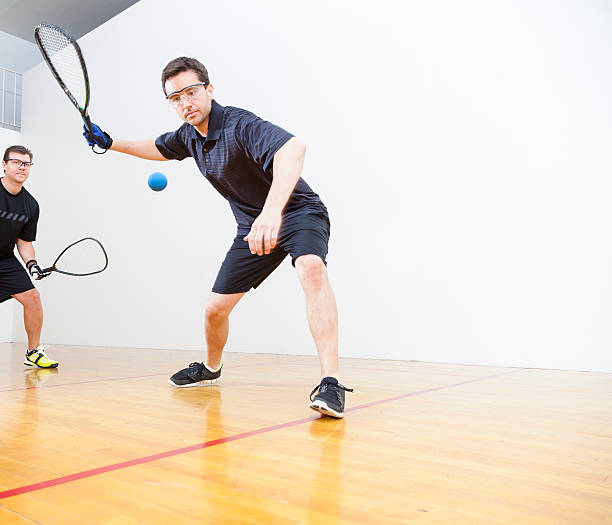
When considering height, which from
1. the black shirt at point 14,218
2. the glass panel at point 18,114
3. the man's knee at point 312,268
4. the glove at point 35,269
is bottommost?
the man's knee at point 312,268

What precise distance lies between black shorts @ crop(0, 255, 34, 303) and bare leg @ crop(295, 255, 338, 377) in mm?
1867

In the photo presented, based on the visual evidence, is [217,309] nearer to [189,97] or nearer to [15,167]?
[189,97]

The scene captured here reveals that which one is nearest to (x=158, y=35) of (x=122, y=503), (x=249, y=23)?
(x=249, y=23)

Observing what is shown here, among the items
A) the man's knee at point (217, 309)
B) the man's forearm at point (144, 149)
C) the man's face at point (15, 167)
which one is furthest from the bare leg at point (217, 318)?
the man's face at point (15, 167)

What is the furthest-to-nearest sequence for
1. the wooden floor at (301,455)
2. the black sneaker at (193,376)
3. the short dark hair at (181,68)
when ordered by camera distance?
the black sneaker at (193,376) → the short dark hair at (181,68) → the wooden floor at (301,455)

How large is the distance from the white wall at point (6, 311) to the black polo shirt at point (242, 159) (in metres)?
4.44

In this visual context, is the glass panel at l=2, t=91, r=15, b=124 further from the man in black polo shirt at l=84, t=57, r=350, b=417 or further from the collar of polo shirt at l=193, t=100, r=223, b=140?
the collar of polo shirt at l=193, t=100, r=223, b=140

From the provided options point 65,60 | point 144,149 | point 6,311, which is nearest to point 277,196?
point 144,149

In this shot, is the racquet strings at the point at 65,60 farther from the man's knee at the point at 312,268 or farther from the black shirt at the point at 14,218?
the man's knee at the point at 312,268

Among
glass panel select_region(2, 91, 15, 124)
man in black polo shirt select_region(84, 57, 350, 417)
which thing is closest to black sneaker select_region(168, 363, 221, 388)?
man in black polo shirt select_region(84, 57, 350, 417)

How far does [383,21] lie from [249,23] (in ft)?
3.43

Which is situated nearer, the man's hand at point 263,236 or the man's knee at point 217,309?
the man's hand at point 263,236

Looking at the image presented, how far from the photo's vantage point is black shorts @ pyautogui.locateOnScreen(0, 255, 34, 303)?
285 cm

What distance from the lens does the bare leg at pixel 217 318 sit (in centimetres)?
188
